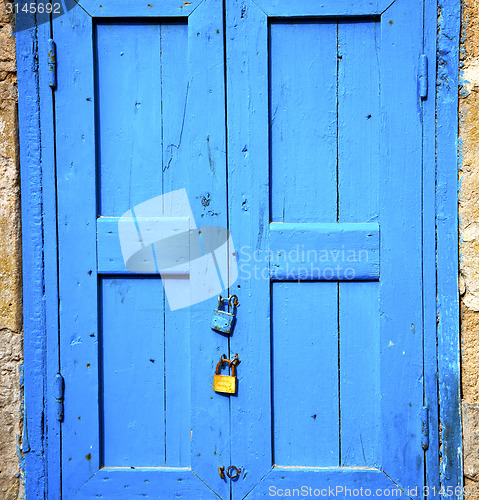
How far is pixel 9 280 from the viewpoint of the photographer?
1.80 m

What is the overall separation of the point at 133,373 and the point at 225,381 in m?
0.37

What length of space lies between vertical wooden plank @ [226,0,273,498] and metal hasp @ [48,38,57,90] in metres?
0.66

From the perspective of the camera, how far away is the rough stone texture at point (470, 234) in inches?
68.4

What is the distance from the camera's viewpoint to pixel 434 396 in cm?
177

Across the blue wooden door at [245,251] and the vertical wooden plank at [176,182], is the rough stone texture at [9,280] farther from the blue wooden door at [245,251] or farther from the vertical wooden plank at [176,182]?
the vertical wooden plank at [176,182]

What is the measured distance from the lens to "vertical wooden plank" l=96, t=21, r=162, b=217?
1.79 metres

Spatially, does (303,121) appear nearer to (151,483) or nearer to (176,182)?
(176,182)

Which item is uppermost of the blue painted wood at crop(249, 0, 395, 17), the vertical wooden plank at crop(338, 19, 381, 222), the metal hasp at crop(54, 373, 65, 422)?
the blue painted wood at crop(249, 0, 395, 17)

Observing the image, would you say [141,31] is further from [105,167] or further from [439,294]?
[439,294]

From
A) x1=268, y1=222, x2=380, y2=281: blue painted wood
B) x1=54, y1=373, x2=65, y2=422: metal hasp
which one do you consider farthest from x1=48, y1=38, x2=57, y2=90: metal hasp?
x1=54, y1=373, x2=65, y2=422: metal hasp

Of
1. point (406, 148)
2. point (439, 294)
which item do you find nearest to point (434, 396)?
point (439, 294)

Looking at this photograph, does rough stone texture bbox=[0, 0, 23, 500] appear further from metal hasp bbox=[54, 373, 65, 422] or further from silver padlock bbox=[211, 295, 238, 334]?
silver padlock bbox=[211, 295, 238, 334]

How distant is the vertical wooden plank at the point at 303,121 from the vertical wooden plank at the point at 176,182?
13.6 inches

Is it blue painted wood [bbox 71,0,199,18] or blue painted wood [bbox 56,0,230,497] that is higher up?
blue painted wood [bbox 71,0,199,18]
